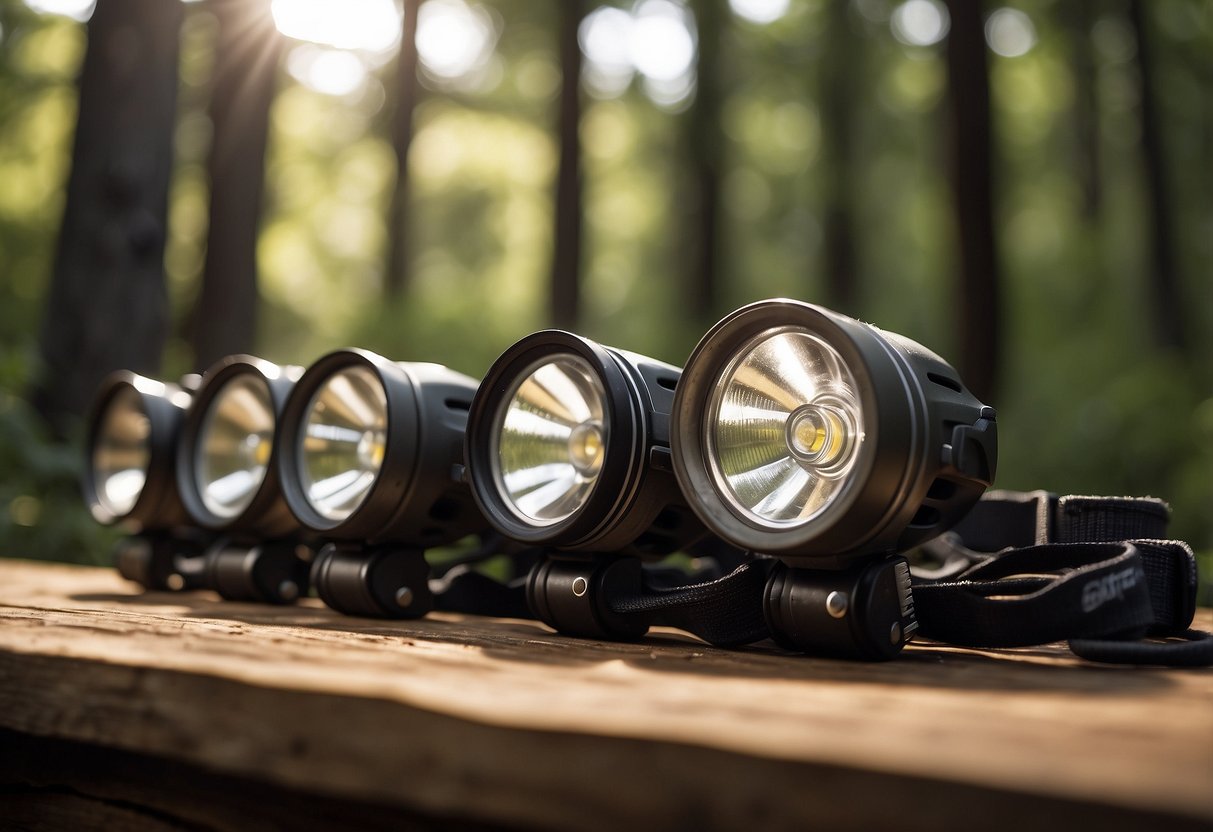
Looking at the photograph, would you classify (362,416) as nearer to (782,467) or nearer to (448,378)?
(448,378)

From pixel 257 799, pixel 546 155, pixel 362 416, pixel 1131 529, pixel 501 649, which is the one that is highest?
pixel 546 155

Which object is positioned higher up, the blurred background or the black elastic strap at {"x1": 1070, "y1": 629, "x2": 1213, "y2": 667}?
the blurred background

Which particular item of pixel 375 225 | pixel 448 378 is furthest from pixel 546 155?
pixel 448 378

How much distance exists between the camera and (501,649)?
1.56m

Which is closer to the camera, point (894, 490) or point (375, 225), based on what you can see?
point (894, 490)

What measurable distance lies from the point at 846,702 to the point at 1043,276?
14072 mm

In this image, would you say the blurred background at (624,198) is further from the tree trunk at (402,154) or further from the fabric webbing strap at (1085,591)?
the fabric webbing strap at (1085,591)

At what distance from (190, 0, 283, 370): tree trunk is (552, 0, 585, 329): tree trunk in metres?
4.37

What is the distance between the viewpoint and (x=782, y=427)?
1.67 m

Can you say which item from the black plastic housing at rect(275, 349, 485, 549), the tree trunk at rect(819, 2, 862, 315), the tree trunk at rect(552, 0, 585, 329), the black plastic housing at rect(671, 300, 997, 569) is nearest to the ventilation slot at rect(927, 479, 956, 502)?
the black plastic housing at rect(671, 300, 997, 569)

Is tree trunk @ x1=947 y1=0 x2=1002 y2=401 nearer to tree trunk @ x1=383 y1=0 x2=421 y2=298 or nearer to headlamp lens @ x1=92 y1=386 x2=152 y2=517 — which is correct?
tree trunk @ x1=383 y1=0 x2=421 y2=298

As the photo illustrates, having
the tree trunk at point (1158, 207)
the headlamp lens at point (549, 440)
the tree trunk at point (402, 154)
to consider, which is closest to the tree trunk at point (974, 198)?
the tree trunk at point (1158, 207)

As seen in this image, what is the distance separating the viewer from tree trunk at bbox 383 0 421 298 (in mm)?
13445

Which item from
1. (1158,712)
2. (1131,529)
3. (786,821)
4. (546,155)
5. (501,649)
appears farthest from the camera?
(546,155)
